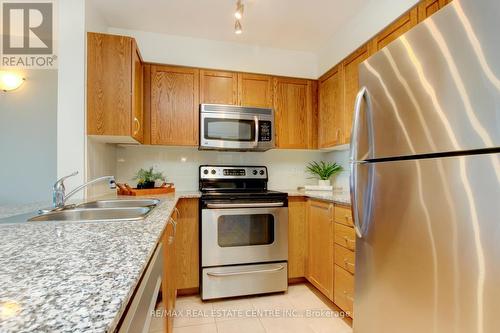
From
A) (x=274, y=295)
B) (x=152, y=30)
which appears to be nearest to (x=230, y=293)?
(x=274, y=295)

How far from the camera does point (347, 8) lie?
2010 millimetres

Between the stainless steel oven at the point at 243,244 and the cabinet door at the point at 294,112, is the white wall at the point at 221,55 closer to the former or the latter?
the cabinet door at the point at 294,112

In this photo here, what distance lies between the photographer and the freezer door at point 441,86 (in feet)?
2.37

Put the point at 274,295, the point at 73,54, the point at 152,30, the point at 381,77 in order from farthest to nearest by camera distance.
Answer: the point at 152,30 < the point at 274,295 < the point at 73,54 < the point at 381,77

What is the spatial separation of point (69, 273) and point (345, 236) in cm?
167

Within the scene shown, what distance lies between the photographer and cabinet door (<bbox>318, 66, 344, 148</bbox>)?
230 centimetres

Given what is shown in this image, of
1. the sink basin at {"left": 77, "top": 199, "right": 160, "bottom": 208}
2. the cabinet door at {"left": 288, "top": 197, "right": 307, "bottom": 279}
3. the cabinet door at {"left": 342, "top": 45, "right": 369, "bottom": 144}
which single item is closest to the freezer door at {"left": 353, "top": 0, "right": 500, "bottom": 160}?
the cabinet door at {"left": 342, "top": 45, "right": 369, "bottom": 144}

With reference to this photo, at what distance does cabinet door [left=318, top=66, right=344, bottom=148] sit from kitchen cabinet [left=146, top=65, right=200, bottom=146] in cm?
130

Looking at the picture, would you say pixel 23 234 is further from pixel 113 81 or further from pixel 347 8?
pixel 347 8

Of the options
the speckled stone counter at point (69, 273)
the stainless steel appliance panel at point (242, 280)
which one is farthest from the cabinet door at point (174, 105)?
the speckled stone counter at point (69, 273)

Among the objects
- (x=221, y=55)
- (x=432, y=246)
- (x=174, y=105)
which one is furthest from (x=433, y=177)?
→ (x=221, y=55)

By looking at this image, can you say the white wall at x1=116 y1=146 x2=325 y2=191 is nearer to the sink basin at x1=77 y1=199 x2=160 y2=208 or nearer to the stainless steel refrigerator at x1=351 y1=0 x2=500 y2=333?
the sink basin at x1=77 y1=199 x2=160 y2=208

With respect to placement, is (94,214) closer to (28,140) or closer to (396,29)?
(28,140)

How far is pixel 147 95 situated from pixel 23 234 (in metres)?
1.76
